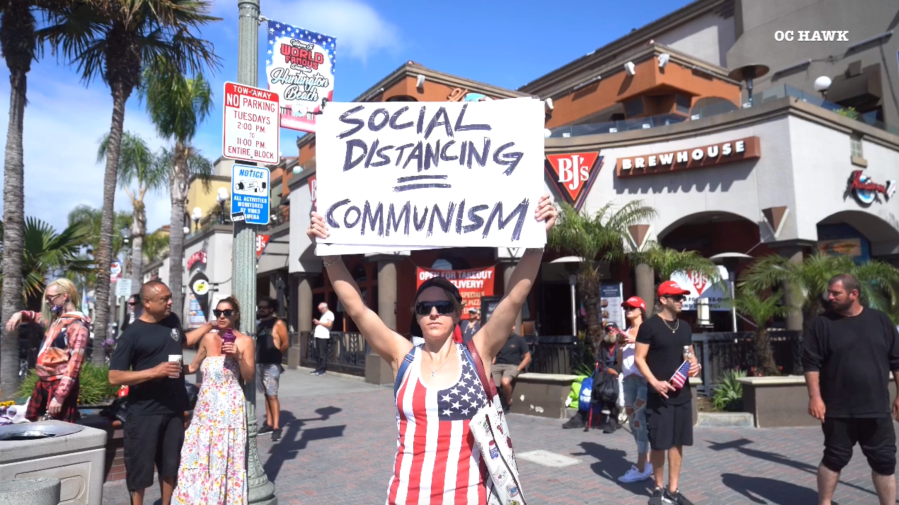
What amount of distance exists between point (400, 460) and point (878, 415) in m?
3.84

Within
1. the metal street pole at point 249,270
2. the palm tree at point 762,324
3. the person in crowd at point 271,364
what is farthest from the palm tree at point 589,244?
the metal street pole at point 249,270

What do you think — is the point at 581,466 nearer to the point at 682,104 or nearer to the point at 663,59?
the point at 663,59

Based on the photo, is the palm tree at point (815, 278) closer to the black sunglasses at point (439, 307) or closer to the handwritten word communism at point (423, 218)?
the handwritten word communism at point (423, 218)

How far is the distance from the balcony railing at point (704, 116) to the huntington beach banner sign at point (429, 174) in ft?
46.9

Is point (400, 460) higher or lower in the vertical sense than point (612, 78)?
lower

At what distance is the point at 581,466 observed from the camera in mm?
7109

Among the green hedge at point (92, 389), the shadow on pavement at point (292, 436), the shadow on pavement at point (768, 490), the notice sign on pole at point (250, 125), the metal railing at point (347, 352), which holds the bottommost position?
the shadow on pavement at point (768, 490)

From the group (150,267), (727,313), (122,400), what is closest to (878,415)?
(122,400)

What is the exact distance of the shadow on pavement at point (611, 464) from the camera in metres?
6.32

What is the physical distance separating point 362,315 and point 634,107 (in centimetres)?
1867

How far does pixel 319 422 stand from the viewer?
10.0 m

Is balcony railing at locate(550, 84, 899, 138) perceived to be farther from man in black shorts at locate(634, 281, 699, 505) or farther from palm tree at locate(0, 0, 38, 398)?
palm tree at locate(0, 0, 38, 398)

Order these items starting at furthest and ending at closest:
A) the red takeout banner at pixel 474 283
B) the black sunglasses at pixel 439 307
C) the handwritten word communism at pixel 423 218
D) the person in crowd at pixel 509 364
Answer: the red takeout banner at pixel 474 283 → the person in crowd at pixel 509 364 → the handwritten word communism at pixel 423 218 → the black sunglasses at pixel 439 307

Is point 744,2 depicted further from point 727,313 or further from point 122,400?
point 122,400
